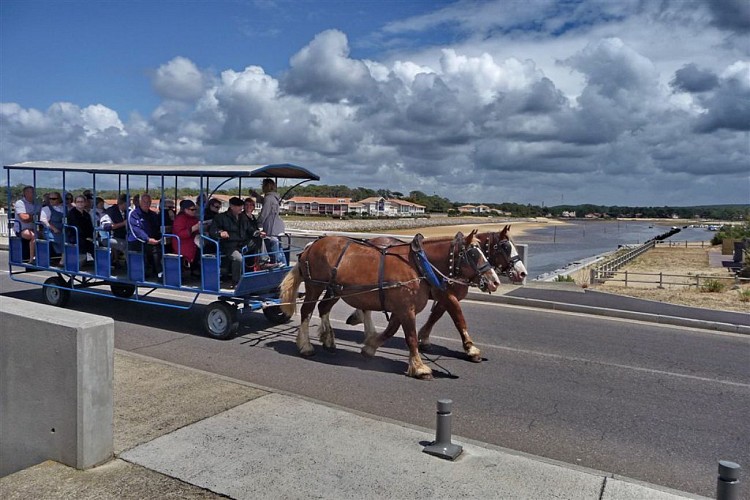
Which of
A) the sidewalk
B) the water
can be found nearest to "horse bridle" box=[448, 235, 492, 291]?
the sidewalk

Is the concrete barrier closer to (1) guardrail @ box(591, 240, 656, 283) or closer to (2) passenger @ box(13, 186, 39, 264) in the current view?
(2) passenger @ box(13, 186, 39, 264)

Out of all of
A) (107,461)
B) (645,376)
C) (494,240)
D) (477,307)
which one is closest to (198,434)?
(107,461)

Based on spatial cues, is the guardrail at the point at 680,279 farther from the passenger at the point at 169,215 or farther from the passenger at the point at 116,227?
the passenger at the point at 116,227

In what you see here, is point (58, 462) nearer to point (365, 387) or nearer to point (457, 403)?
point (365, 387)

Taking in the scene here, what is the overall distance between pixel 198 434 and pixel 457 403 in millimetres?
2812

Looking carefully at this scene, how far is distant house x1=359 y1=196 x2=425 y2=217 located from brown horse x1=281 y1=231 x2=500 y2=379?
448 ft

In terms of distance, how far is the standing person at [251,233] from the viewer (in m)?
9.85

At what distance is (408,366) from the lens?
7812mm

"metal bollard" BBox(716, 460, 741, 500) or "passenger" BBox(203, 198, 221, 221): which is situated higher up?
"passenger" BBox(203, 198, 221, 221)

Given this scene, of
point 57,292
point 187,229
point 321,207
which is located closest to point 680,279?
point 187,229

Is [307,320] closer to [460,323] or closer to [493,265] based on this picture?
[460,323]

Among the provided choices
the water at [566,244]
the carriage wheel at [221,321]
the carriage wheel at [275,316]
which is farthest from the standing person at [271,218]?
the water at [566,244]

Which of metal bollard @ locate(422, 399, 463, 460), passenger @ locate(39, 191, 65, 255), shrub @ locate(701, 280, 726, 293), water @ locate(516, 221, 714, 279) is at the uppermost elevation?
passenger @ locate(39, 191, 65, 255)

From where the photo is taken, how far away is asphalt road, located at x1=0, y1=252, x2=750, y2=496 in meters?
5.63
